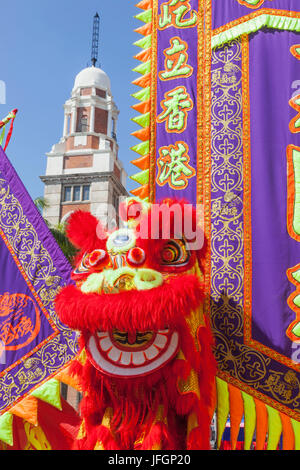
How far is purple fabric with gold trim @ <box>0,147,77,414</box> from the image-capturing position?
11.8 ft

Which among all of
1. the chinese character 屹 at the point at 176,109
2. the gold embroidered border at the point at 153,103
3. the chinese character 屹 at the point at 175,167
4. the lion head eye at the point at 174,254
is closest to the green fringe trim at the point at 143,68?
the gold embroidered border at the point at 153,103

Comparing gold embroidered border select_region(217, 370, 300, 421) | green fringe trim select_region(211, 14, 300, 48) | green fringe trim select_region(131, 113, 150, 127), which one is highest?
green fringe trim select_region(211, 14, 300, 48)

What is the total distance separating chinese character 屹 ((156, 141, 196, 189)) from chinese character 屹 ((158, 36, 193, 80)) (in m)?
0.59

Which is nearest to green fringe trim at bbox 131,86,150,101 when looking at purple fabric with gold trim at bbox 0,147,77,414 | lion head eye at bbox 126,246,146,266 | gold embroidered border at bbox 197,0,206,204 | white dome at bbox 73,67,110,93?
gold embroidered border at bbox 197,0,206,204

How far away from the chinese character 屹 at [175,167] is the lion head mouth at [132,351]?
135cm

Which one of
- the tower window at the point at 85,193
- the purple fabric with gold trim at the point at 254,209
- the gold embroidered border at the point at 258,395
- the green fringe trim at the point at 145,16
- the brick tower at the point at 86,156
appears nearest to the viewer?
the gold embroidered border at the point at 258,395

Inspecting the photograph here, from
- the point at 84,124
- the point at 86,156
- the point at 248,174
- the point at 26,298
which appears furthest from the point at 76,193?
the point at 248,174

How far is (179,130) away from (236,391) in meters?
1.95

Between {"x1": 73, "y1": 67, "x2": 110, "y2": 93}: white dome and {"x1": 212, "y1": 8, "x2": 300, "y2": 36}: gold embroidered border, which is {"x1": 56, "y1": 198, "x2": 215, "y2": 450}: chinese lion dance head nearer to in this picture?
{"x1": 212, "y1": 8, "x2": 300, "y2": 36}: gold embroidered border

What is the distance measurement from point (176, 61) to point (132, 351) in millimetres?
2434

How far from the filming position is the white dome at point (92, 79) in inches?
691

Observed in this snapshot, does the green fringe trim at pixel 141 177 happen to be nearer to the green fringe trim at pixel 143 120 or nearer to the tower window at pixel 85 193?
the green fringe trim at pixel 143 120
